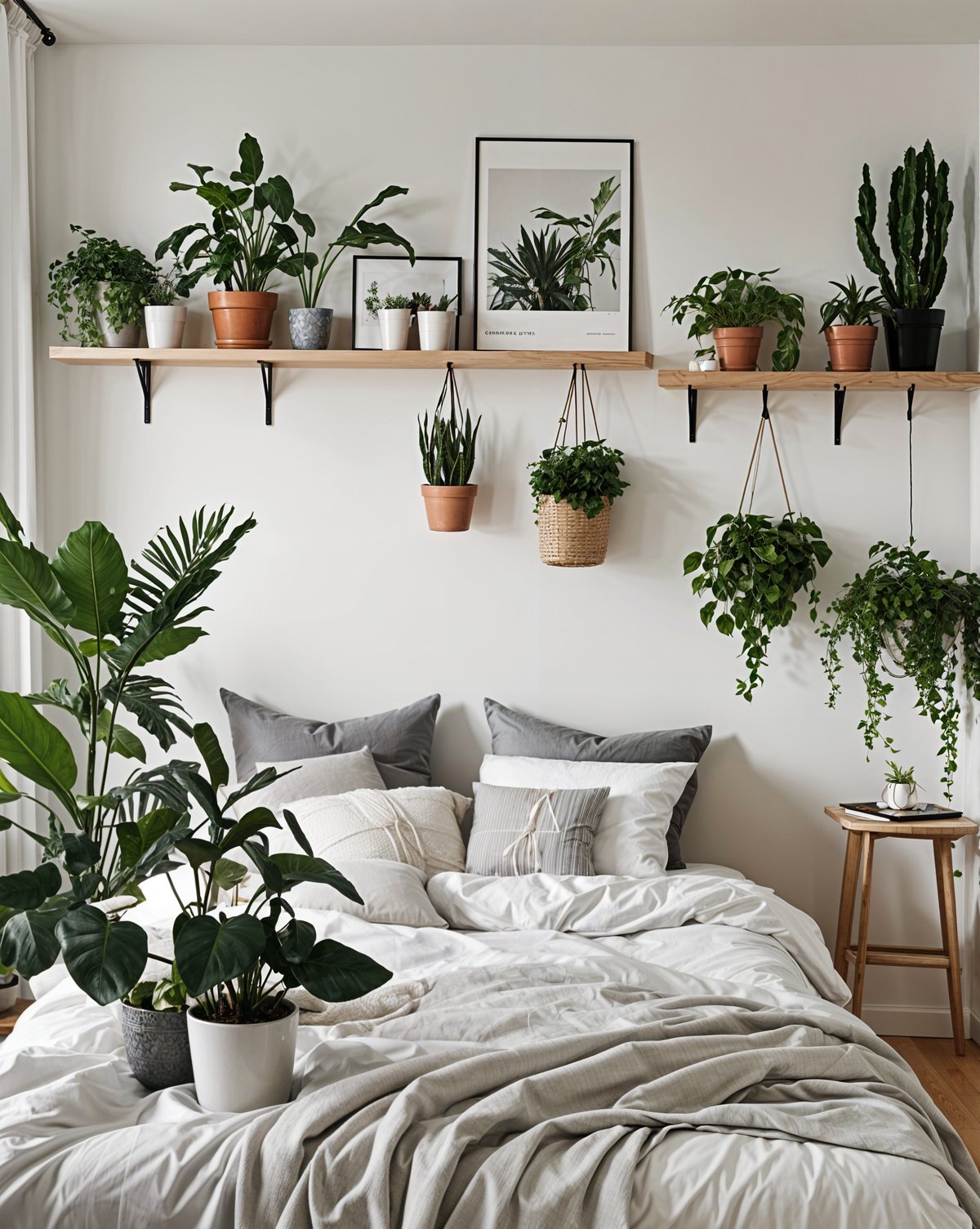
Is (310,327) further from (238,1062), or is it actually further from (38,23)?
(238,1062)

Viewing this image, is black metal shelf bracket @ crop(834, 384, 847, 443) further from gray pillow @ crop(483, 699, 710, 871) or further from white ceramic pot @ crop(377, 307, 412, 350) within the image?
white ceramic pot @ crop(377, 307, 412, 350)

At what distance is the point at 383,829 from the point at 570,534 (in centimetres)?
105

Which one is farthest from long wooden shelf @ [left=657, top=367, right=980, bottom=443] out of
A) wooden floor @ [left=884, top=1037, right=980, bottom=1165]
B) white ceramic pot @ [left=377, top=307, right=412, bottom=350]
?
wooden floor @ [left=884, top=1037, right=980, bottom=1165]

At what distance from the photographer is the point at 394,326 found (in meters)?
3.62

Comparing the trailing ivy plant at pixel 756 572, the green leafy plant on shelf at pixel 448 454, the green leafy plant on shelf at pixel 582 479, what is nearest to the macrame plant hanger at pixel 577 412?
the green leafy plant on shelf at pixel 582 479

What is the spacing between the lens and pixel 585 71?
371 cm

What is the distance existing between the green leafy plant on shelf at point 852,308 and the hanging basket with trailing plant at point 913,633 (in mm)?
Answer: 284

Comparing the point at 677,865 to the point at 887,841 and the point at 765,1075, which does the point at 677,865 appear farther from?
the point at 765,1075

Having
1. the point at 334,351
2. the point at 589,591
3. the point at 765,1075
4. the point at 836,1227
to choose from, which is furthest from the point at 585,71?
the point at 836,1227

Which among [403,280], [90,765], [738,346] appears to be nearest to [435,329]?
[403,280]

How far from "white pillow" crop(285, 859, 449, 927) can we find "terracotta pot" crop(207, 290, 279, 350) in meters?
1.65

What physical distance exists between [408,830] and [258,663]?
90 cm

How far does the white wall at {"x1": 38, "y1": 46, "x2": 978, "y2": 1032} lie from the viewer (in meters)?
3.71

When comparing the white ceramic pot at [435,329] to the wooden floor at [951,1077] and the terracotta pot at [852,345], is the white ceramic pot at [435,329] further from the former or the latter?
the wooden floor at [951,1077]
